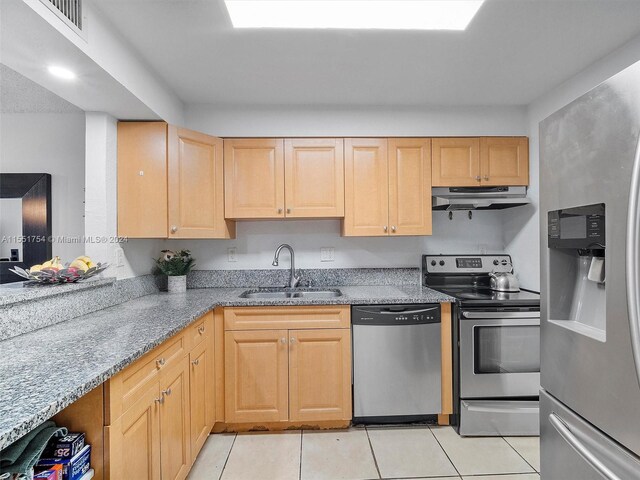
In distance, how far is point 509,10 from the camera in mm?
1586

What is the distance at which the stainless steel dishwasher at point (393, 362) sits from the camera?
2.22 metres

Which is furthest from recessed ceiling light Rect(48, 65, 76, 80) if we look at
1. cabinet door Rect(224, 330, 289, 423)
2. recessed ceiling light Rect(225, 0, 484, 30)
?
cabinet door Rect(224, 330, 289, 423)

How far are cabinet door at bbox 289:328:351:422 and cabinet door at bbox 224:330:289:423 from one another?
2.1 inches

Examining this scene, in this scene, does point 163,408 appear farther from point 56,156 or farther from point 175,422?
point 56,156

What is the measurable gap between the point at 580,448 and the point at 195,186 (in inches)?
93.9

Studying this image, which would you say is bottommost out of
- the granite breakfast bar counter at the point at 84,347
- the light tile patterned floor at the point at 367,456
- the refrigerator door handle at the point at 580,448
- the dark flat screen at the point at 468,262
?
the light tile patterned floor at the point at 367,456

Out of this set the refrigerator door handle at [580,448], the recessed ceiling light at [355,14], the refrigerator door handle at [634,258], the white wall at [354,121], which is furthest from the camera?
the white wall at [354,121]

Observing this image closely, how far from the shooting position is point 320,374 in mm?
2221

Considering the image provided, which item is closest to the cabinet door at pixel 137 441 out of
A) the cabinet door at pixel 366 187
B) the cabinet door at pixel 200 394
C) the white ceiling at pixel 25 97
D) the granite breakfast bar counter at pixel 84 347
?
the granite breakfast bar counter at pixel 84 347

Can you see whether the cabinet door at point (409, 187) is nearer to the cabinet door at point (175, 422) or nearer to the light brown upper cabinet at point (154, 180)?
the light brown upper cabinet at point (154, 180)

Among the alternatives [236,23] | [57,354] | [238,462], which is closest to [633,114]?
[236,23]

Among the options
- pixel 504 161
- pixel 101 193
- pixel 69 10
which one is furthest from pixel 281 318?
pixel 504 161

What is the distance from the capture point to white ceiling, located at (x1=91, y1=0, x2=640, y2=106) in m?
1.61

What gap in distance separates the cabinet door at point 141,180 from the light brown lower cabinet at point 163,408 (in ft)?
2.43
